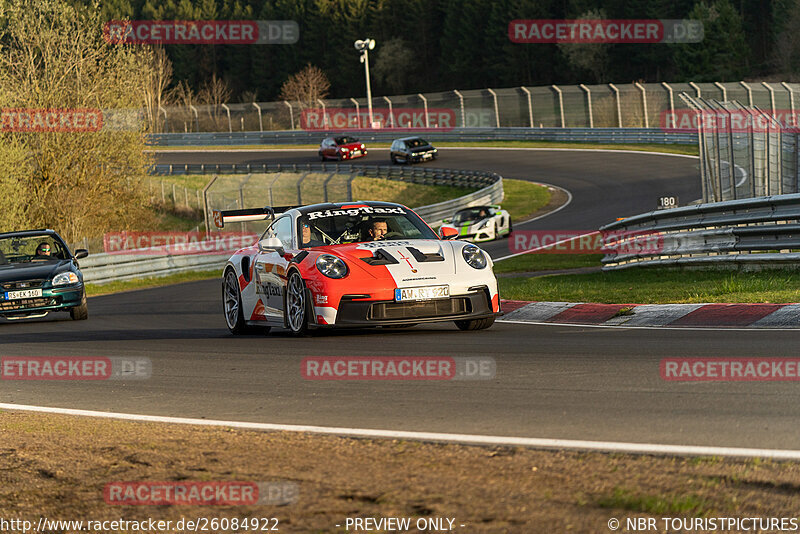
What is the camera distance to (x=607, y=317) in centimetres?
1103

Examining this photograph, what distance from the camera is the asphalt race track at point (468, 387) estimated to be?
18.2 feet

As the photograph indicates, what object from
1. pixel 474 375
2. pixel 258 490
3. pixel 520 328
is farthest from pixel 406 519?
pixel 520 328

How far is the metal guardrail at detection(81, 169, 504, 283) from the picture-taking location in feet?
92.3

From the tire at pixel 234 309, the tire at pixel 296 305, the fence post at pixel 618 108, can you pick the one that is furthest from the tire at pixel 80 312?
the fence post at pixel 618 108

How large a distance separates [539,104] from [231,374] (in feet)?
176

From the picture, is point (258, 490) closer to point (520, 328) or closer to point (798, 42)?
point (520, 328)

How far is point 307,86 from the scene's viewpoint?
351ft

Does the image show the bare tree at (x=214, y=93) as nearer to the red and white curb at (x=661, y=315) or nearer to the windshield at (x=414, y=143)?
the windshield at (x=414, y=143)

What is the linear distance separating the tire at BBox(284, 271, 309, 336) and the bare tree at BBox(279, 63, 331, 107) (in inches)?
3658

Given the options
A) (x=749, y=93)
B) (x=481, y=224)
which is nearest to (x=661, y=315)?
(x=481, y=224)

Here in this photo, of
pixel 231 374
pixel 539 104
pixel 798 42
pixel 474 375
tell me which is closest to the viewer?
pixel 474 375

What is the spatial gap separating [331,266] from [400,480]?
547cm

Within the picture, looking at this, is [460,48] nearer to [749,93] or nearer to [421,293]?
[749,93]

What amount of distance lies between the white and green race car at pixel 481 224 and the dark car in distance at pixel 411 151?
22.3 metres
